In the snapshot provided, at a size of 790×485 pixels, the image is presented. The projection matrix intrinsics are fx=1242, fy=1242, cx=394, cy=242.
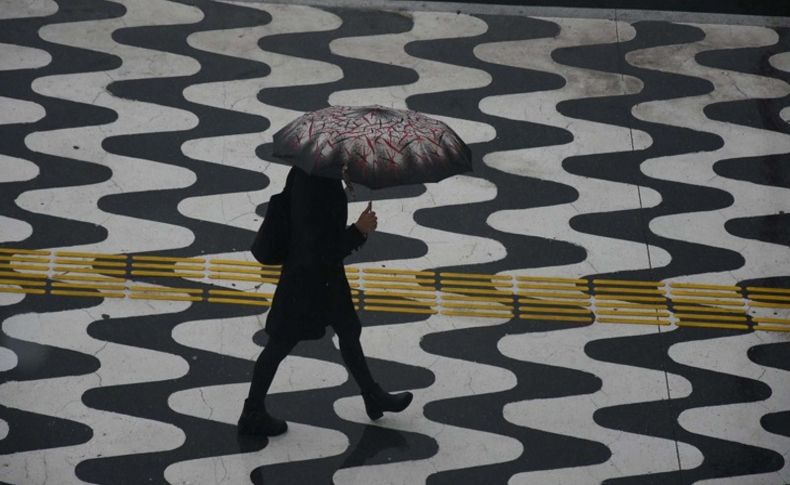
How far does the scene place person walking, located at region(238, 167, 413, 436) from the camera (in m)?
5.53

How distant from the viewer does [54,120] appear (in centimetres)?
822

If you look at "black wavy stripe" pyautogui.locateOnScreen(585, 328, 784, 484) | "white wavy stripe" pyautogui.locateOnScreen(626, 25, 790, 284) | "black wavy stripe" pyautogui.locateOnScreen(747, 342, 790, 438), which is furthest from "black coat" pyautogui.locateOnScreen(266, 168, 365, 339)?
"white wavy stripe" pyautogui.locateOnScreen(626, 25, 790, 284)

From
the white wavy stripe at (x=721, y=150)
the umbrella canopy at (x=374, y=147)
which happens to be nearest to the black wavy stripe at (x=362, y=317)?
the umbrella canopy at (x=374, y=147)

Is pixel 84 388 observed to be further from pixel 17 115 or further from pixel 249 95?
pixel 249 95

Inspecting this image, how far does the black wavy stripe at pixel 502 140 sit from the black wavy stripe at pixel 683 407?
2.57ft

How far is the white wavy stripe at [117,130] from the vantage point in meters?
7.42

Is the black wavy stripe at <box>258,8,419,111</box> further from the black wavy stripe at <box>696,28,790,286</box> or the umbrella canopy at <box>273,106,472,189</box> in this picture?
the umbrella canopy at <box>273,106,472,189</box>

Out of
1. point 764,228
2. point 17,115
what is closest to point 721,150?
point 764,228

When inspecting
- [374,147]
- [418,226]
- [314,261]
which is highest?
[374,147]

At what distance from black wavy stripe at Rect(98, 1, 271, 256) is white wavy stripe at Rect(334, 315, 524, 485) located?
3.97 feet

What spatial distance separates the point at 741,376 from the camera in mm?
6625

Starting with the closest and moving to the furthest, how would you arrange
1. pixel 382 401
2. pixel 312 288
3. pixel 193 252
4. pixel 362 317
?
1. pixel 312 288
2. pixel 382 401
3. pixel 362 317
4. pixel 193 252

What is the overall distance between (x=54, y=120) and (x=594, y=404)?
4.09m

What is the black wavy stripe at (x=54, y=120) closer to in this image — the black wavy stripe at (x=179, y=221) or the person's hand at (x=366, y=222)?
the black wavy stripe at (x=179, y=221)
